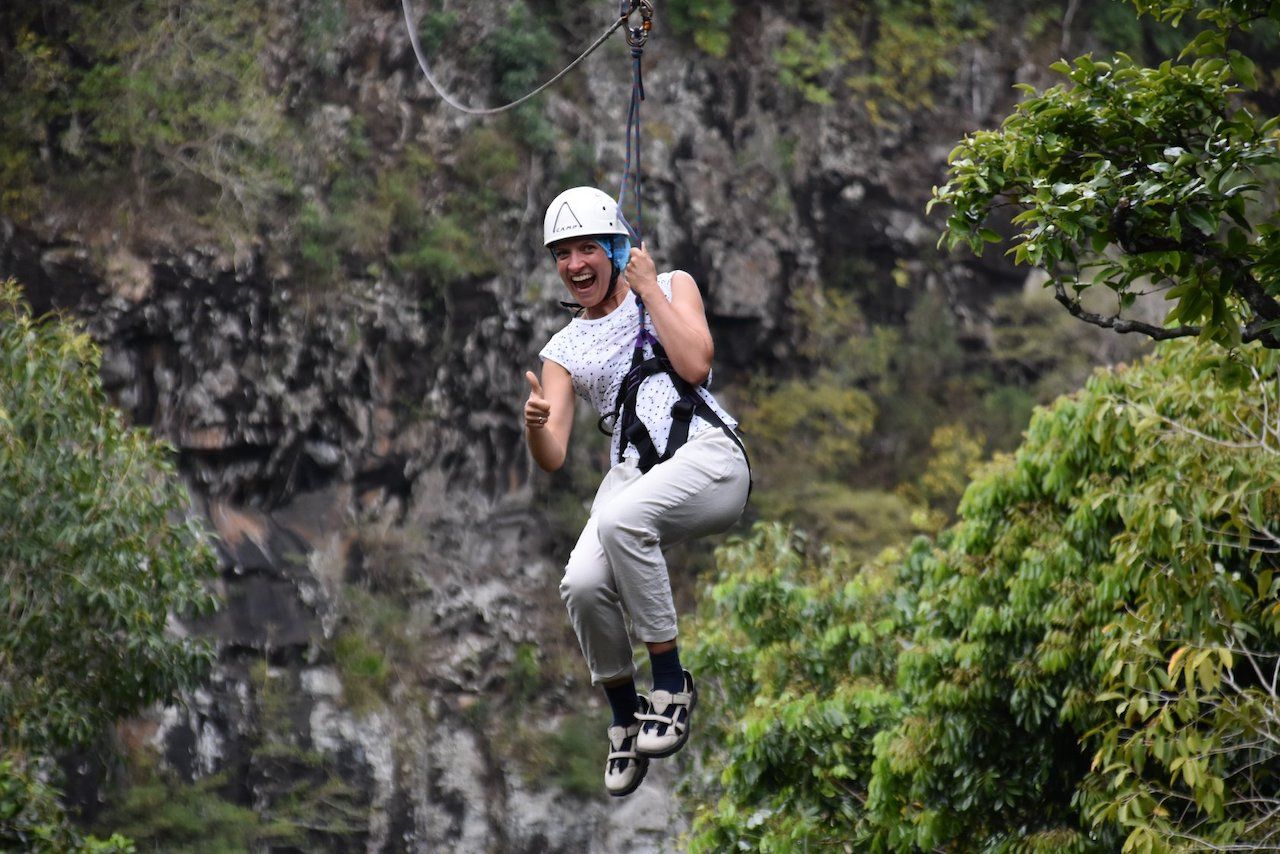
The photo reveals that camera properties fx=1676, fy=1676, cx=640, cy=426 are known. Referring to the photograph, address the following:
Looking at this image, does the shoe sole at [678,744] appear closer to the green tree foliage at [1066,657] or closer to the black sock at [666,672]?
the black sock at [666,672]

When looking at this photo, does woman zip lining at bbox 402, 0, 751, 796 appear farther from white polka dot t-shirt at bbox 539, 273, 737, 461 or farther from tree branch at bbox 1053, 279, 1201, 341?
tree branch at bbox 1053, 279, 1201, 341

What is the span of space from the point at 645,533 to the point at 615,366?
0.53 meters

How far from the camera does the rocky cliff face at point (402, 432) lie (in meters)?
18.8

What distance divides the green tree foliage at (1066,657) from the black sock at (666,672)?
1.70 metres

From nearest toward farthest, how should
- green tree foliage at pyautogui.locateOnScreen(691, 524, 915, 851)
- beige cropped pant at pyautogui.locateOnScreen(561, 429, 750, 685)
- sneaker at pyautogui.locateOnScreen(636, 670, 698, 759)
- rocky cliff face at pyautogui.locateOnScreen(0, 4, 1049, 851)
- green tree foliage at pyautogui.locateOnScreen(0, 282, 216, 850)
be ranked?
beige cropped pant at pyautogui.locateOnScreen(561, 429, 750, 685) → sneaker at pyautogui.locateOnScreen(636, 670, 698, 759) → green tree foliage at pyautogui.locateOnScreen(691, 524, 915, 851) → green tree foliage at pyautogui.locateOnScreen(0, 282, 216, 850) → rocky cliff face at pyautogui.locateOnScreen(0, 4, 1049, 851)

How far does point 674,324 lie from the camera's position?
4.21 m

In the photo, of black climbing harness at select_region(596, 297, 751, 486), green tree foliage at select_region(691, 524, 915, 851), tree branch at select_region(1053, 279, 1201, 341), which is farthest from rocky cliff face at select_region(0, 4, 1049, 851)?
black climbing harness at select_region(596, 297, 751, 486)

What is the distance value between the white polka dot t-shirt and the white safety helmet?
0.20 meters

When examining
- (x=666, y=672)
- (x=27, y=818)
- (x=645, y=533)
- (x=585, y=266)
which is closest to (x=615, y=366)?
(x=585, y=266)

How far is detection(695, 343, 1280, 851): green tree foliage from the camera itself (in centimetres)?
582

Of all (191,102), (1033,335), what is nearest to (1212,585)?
(191,102)

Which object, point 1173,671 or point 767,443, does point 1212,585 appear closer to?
point 1173,671

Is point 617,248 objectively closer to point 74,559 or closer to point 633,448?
point 633,448

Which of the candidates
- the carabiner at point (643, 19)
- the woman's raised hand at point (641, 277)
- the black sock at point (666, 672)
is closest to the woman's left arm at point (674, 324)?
the woman's raised hand at point (641, 277)
